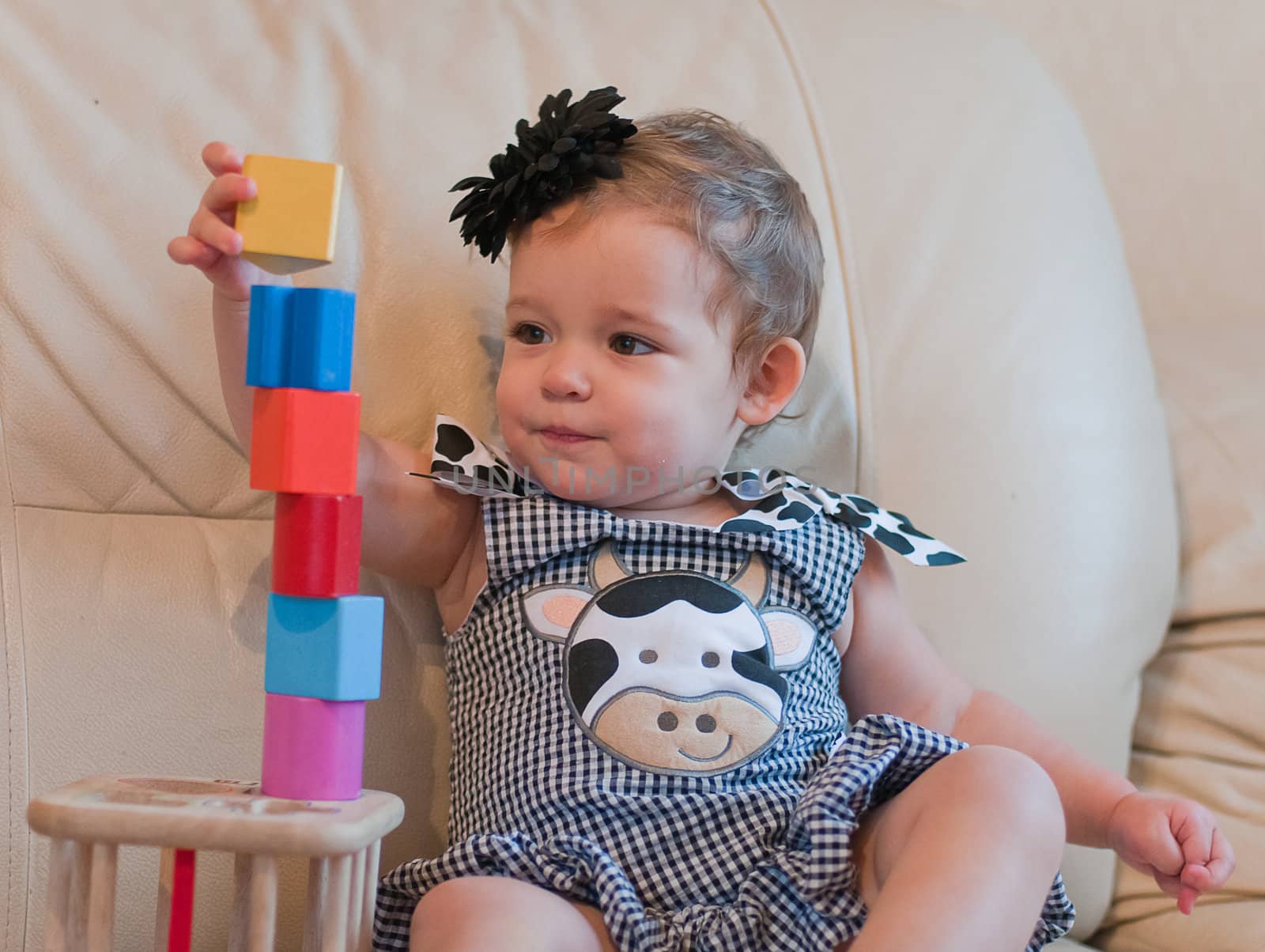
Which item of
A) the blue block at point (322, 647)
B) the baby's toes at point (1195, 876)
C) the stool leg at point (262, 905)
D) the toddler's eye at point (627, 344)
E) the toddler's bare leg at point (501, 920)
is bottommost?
the toddler's bare leg at point (501, 920)

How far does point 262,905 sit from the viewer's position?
66 cm

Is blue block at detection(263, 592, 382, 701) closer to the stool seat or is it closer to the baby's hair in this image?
the stool seat

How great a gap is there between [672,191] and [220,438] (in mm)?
392

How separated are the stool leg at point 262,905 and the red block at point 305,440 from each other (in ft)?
0.65

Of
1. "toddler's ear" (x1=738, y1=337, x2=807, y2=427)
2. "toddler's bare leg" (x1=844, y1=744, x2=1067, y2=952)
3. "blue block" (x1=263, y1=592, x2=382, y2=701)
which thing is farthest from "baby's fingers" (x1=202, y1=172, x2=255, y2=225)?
"toddler's bare leg" (x1=844, y1=744, x2=1067, y2=952)

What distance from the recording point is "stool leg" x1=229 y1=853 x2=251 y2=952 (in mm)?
710

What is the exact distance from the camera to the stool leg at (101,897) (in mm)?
660

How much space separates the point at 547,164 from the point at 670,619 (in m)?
0.34

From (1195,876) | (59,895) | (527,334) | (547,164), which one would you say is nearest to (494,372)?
(527,334)

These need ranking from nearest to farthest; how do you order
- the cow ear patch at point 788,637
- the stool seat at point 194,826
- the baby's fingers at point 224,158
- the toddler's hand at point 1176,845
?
1. the stool seat at point 194,826
2. the baby's fingers at point 224,158
3. the toddler's hand at point 1176,845
4. the cow ear patch at point 788,637

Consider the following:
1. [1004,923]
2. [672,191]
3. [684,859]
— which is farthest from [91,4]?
[1004,923]

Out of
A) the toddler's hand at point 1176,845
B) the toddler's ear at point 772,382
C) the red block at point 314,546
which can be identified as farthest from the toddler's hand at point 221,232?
the toddler's hand at point 1176,845

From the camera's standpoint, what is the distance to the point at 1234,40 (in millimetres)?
1552

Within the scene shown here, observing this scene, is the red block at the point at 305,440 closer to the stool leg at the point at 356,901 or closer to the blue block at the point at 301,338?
the blue block at the point at 301,338
